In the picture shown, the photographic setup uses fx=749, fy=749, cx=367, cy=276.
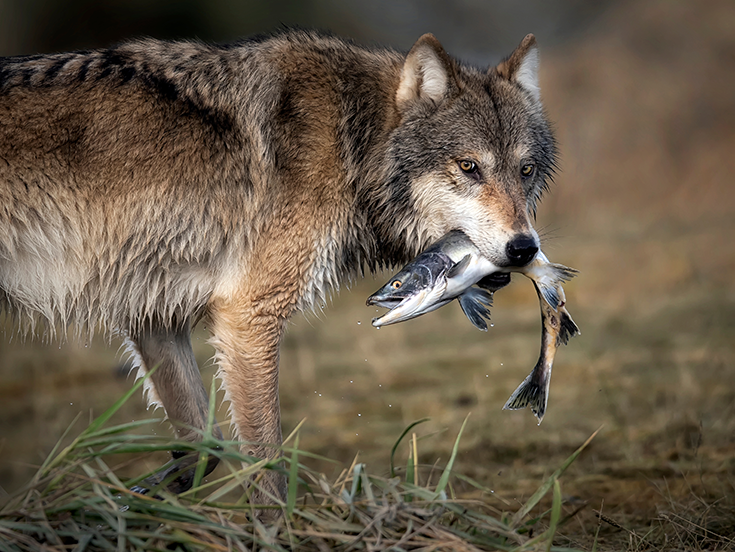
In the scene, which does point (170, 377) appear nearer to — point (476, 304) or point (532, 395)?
point (476, 304)

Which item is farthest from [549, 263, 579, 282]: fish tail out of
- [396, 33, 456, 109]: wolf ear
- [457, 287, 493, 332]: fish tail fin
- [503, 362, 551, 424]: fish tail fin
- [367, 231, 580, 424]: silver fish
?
[396, 33, 456, 109]: wolf ear

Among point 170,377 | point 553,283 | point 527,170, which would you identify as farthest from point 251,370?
point 527,170

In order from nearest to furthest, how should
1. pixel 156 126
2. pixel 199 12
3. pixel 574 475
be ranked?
pixel 156 126
pixel 574 475
pixel 199 12

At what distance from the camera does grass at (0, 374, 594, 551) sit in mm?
1931

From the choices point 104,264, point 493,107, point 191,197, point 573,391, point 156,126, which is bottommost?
point 573,391

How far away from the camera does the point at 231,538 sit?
6.66ft

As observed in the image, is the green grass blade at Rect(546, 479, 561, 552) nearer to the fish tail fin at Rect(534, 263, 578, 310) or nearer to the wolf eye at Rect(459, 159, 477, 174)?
the fish tail fin at Rect(534, 263, 578, 310)

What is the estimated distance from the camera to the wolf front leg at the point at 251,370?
3.31 metres

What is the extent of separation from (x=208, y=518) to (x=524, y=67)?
275cm

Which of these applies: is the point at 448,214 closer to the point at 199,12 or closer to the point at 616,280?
the point at 616,280

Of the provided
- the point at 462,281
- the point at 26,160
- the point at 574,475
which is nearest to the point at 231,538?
the point at 462,281

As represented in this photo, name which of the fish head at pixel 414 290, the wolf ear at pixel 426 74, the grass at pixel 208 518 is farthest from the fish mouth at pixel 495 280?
the grass at pixel 208 518

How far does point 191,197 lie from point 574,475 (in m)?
2.67

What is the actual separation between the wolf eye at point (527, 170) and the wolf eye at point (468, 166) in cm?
25
